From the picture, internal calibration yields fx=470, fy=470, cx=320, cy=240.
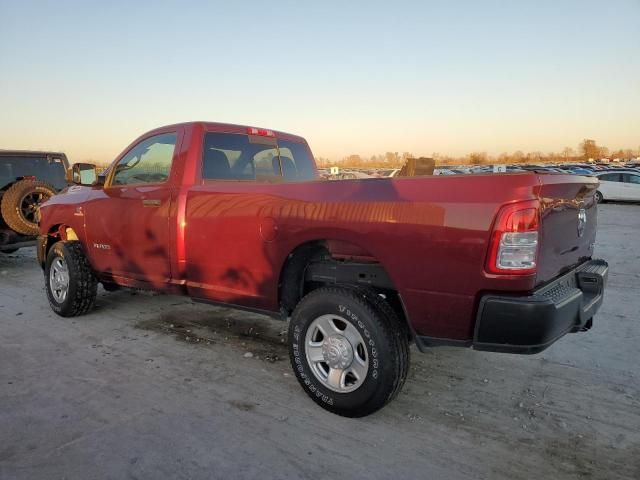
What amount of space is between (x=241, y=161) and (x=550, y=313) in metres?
2.99

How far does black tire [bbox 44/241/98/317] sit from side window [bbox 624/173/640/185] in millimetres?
22673

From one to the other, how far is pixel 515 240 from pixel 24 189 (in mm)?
7706

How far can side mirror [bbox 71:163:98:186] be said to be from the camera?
4.91 m

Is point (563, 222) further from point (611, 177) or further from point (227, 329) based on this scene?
point (611, 177)

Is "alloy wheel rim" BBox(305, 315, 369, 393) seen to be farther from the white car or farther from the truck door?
the white car

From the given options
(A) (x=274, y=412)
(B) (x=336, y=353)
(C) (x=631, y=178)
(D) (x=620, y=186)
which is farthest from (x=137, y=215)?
(C) (x=631, y=178)

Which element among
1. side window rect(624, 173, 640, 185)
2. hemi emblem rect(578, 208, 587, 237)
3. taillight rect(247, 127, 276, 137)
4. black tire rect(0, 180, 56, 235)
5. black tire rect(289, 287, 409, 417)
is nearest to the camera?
black tire rect(289, 287, 409, 417)

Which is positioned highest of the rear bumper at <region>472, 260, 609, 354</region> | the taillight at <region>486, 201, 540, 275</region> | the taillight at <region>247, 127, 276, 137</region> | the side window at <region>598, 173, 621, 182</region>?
→ the taillight at <region>247, 127, 276, 137</region>

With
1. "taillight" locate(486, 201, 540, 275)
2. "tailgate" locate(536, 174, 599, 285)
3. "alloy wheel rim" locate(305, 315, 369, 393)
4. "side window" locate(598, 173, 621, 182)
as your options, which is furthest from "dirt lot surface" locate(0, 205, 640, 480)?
"side window" locate(598, 173, 621, 182)

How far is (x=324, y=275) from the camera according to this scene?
331cm

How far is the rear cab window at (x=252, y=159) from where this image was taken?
4176 mm

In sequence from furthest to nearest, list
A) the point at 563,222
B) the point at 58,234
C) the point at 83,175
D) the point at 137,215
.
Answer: the point at 58,234, the point at 83,175, the point at 137,215, the point at 563,222

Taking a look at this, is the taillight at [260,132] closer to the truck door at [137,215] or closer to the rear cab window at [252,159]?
the rear cab window at [252,159]

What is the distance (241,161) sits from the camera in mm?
4418
